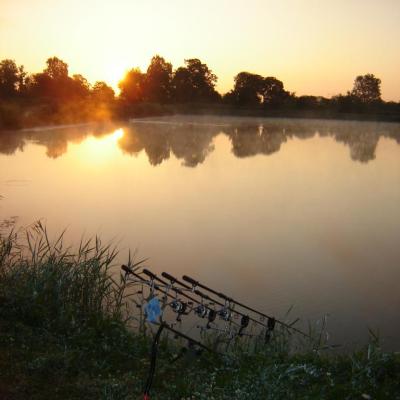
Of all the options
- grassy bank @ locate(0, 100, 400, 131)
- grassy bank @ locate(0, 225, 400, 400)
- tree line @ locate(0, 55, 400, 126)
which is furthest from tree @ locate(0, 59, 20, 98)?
grassy bank @ locate(0, 225, 400, 400)

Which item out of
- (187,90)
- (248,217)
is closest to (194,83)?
(187,90)

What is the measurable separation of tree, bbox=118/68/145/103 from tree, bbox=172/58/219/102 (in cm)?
705

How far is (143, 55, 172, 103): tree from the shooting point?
83.9 m

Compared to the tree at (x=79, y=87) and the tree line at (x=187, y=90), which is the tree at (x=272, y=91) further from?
the tree at (x=79, y=87)

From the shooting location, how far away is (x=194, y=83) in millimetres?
88062

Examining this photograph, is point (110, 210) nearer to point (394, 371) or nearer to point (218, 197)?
point (218, 197)

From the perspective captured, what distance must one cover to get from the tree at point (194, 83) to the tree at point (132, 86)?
7.05 meters

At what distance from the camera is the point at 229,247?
9.06m

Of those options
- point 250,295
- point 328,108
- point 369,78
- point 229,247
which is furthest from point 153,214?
point 369,78

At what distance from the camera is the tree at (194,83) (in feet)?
283

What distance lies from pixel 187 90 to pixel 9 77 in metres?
34.1

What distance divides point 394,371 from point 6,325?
3789mm

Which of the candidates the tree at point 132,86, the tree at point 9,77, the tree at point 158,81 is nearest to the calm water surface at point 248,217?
the tree at point 9,77

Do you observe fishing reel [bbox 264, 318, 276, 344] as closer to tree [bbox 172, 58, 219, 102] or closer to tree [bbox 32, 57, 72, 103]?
tree [bbox 32, 57, 72, 103]
